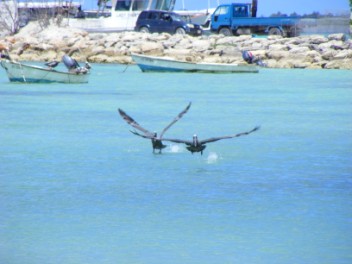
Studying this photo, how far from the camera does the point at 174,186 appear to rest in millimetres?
13570

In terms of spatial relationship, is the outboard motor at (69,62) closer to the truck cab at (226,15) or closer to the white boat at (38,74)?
the white boat at (38,74)

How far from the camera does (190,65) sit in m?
36.1

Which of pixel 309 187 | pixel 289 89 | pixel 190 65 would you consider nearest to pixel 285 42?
pixel 190 65

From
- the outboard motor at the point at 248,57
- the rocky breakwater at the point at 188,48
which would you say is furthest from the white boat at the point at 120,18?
the outboard motor at the point at 248,57

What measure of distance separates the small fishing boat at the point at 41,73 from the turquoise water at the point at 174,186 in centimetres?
445

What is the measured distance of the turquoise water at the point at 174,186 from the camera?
10383 mm

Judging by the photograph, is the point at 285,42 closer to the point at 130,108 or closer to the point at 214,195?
the point at 130,108

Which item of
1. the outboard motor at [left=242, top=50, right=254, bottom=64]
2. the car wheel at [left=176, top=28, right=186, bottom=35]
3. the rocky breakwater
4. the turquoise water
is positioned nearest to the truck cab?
the car wheel at [left=176, top=28, right=186, bottom=35]

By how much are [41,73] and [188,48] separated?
16.3 m

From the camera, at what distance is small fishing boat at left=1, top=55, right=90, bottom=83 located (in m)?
29.5

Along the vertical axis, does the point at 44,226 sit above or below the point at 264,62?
above

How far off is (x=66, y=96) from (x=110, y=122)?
626cm

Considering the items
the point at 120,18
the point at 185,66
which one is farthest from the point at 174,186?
the point at 120,18

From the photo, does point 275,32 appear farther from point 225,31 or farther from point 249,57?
point 249,57
